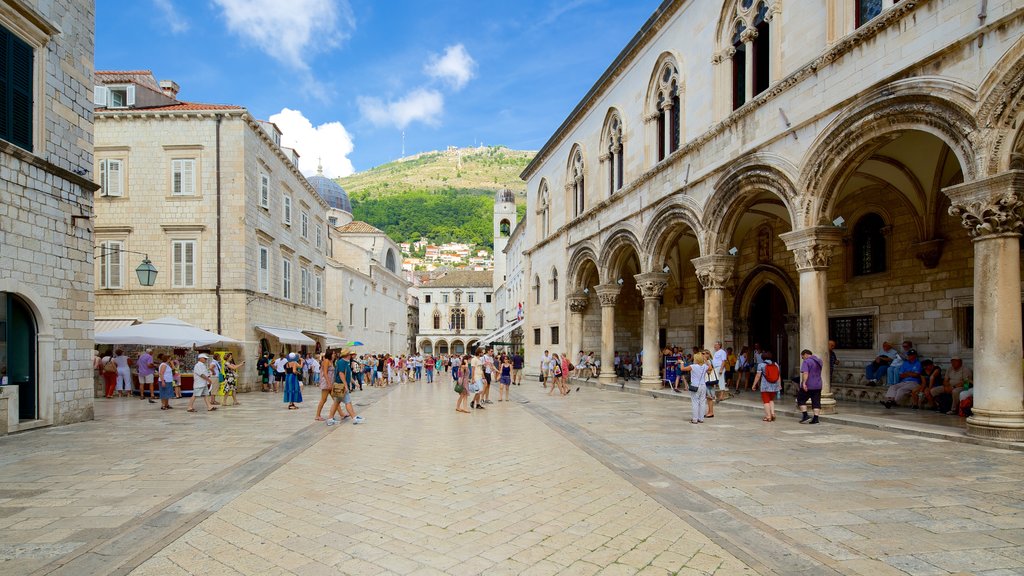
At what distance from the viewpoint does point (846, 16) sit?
480 inches

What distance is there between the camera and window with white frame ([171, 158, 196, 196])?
23469mm

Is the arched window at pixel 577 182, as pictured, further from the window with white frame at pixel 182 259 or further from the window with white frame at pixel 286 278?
the window with white frame at pixel 182 259

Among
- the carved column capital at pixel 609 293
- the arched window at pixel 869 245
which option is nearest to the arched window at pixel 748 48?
the arched window at pixel 869 245

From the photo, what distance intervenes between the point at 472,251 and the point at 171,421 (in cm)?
14062

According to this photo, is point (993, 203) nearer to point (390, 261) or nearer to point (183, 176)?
point (183, 176)

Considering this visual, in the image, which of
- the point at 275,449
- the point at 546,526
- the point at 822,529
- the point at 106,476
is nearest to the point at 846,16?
the point at 822,529

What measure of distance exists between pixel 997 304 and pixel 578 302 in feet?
64.8

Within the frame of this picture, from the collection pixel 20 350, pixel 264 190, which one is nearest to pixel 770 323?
pixel 20 350

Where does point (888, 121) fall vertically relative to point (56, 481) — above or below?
above

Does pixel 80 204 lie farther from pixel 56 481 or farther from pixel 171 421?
pixel 56 481

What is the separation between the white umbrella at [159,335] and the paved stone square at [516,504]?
603 cm

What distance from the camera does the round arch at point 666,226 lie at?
17750mm

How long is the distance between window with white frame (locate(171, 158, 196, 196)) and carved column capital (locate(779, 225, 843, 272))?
21.3 metres

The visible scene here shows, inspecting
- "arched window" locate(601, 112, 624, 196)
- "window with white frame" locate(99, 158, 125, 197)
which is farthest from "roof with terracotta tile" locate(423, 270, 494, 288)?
"window with white frame" locate(99, 158, 125, 197)
